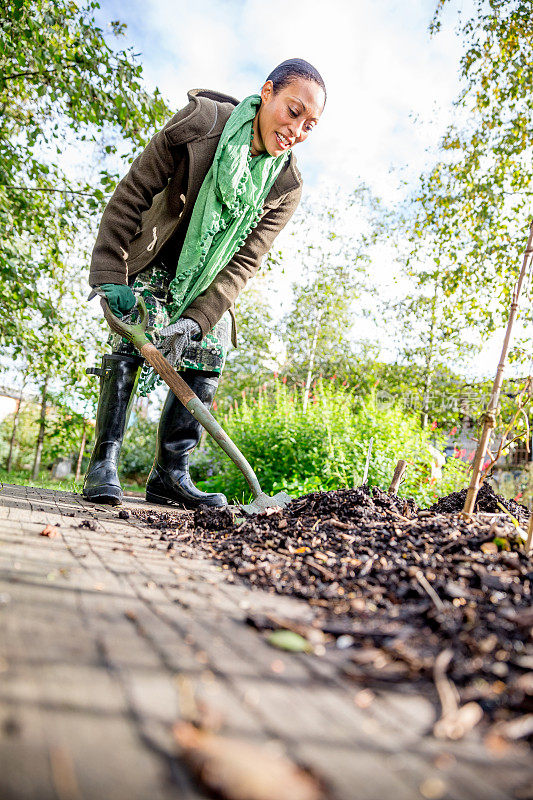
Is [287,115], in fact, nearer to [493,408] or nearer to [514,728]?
[493,408]

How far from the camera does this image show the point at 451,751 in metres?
0.74

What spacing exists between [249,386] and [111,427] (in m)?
9.81

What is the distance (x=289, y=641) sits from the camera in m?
1.07

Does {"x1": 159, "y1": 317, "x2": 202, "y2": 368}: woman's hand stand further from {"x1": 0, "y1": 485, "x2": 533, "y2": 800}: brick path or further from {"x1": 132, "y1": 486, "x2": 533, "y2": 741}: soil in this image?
{"x1": 0, "y1": 485, "x2": 533, "y2": 800}: brick path

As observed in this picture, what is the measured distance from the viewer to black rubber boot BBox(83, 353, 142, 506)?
3.02m

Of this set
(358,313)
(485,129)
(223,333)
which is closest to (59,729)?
(223,333)

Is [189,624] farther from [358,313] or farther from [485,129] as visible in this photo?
[358,313]

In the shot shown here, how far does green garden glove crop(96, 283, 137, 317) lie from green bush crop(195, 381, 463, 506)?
220cm

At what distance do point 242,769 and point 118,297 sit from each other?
264cm

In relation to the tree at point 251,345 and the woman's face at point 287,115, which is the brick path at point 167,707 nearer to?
the woman's face at point 287,115

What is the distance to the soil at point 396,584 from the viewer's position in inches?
37.6

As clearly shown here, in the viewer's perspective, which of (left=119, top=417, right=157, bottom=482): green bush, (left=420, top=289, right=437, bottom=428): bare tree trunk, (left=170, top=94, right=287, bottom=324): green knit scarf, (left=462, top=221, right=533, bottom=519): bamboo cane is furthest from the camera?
(left=420, top=289, right=437, bottom=428): bare tree trunk

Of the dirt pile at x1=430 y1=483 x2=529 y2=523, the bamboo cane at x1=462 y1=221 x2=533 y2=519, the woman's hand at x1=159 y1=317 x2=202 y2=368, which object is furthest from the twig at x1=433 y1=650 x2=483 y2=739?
the woman's hand at x1=159 y1=317 x2=202 y2=368

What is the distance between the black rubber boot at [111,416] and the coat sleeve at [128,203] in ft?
1.62
